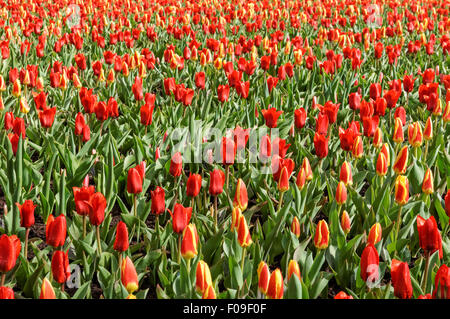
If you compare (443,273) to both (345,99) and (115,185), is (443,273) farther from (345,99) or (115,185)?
(345,99)

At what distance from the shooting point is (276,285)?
5.38 feet

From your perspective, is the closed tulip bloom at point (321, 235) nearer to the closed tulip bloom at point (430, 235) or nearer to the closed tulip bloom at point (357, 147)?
the closed tulip bloom at point (430, 235)

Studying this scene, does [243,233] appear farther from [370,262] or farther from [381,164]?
[381,164]

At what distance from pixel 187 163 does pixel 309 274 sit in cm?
141

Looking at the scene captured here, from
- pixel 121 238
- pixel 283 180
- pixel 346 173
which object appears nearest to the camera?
pixel 121 238

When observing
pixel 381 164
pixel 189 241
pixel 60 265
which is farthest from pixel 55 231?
pixel 381 164

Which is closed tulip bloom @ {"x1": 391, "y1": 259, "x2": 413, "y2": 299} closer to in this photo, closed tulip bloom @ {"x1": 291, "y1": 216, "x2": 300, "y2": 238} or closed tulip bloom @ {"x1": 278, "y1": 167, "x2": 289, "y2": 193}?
closed tulip bloom @ {"x1": 291, "y1": 216, "x2": 300, "y2": 238}

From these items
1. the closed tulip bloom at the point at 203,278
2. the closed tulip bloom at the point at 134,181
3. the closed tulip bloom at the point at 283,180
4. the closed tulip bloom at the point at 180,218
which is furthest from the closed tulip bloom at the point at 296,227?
the closed tulip bloom at the point at 203,278

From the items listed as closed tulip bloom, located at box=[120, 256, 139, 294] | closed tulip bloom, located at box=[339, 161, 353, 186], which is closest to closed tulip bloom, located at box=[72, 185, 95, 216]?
closed tulip bloom, located at box=[120, 256, 139, 294]

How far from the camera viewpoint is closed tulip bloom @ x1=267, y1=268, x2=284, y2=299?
1635 millimetres

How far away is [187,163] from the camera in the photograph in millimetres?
3348

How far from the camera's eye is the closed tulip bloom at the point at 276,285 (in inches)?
64.4

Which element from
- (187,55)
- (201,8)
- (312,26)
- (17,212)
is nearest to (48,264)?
(17,212)

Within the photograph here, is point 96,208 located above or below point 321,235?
above
